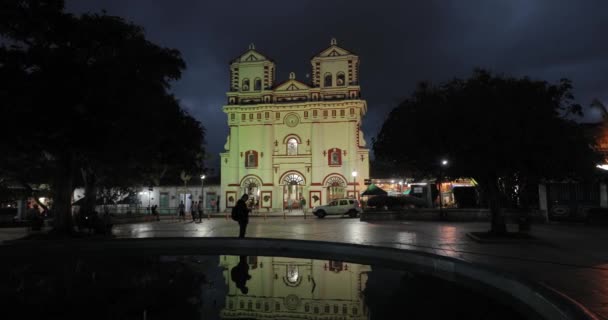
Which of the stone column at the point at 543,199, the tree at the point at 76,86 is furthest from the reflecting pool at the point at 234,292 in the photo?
the stone column at the point at 543,199

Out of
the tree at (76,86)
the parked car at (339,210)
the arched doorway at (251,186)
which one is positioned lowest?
the parked car at (339,210)

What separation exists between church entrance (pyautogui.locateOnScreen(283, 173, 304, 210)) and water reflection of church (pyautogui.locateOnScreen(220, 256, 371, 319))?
36.2 m

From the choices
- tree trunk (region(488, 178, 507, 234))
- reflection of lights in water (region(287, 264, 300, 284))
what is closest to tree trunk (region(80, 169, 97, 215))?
reflection of lights in water (region(287, 264, 300, 284))

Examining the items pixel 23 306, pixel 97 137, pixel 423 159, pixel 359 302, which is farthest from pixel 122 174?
pixel 359 302

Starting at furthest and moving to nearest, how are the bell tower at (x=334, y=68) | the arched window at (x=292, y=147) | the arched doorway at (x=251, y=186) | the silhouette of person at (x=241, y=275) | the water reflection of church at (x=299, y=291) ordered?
the arched window at (x=292, y=147) → the arched doorway at (x=251, y=186) → the bell tower at (x=334, y=68) → the silhouette of person at (x=241, y=275) → the water reflection of church at (x=299, y=291)

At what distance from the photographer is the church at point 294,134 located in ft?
154

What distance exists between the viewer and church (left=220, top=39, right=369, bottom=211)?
47.0 m

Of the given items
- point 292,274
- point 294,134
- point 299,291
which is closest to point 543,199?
point 292,274

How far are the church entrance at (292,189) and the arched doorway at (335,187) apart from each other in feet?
9.97

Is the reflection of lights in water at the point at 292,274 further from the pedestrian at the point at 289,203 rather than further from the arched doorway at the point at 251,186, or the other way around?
the arched doorway at the point at 251,186

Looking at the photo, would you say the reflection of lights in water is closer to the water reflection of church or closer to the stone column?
the water reflection of church

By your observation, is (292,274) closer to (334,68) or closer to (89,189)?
(89,189)

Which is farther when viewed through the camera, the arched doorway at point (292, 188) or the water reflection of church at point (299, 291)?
the arched doorway at point (292, 188)

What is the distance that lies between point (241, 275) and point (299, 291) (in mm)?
2064
